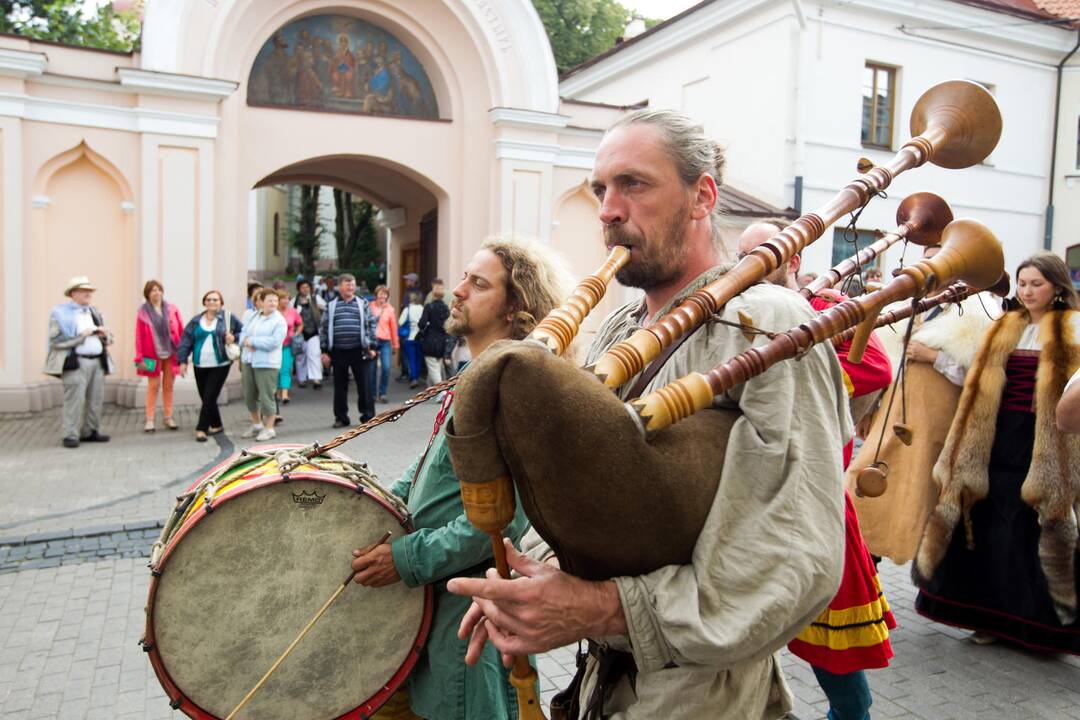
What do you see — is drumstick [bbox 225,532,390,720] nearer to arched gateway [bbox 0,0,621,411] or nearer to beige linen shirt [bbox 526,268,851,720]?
beige linen shirt [bbox 526,268,851,720]

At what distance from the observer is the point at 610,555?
1.21m

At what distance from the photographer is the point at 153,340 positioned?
33.9 ft

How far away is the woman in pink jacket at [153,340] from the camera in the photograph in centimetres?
1032

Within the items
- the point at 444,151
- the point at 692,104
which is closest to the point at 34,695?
the point at 444,151

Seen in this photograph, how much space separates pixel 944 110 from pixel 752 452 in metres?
0.90

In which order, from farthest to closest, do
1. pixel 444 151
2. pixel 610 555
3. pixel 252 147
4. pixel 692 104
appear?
pixel 692 104
pixel 444 151
pixel 252 147
pixel 610 555

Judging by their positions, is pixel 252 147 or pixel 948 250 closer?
pixel 948 250

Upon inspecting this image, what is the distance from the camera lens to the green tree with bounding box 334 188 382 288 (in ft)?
116

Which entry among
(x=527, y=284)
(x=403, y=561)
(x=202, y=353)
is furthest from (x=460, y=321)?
(x=202, y=353)

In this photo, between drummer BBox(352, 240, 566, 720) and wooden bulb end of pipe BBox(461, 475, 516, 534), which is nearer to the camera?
wooden bulb end of pipe BBox(461, 475, 516, 534)

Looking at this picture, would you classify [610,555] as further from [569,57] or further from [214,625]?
[569,57]

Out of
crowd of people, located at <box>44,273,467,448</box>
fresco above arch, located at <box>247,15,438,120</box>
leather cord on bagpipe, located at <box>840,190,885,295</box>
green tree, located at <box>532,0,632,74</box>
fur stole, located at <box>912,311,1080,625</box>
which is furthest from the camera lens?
green tree, located at <box>532,0,632,74</box>

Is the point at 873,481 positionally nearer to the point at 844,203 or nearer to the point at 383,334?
the point at 844,203

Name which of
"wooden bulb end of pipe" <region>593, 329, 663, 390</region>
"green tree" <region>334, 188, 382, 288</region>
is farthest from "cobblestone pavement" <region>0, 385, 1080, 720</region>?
"green tree" <region>334, 188, 382, 288</region>
